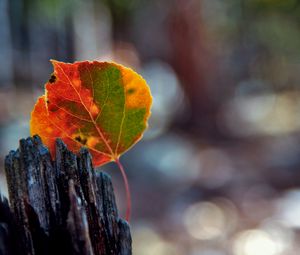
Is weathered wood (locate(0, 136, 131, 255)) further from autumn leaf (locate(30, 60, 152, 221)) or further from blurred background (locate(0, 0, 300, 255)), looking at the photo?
blurred background (locate(0, 0, 300, 255))

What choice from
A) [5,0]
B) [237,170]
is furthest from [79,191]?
[5,0]

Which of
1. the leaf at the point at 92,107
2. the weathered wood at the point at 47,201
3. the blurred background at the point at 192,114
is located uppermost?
the blurred background at the point at 192,114

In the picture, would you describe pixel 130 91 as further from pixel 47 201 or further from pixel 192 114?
pixel 192 114

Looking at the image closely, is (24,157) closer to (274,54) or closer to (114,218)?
(114,218)

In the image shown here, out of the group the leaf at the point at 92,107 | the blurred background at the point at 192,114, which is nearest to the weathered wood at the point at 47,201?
the leaf at the point at 92,107

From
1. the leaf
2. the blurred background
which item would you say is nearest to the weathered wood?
the leaf

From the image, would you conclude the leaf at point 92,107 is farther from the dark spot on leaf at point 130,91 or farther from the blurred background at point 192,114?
the blurred background at point 192,114

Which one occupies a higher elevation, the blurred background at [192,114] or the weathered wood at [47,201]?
the blurred background at [192,114]
